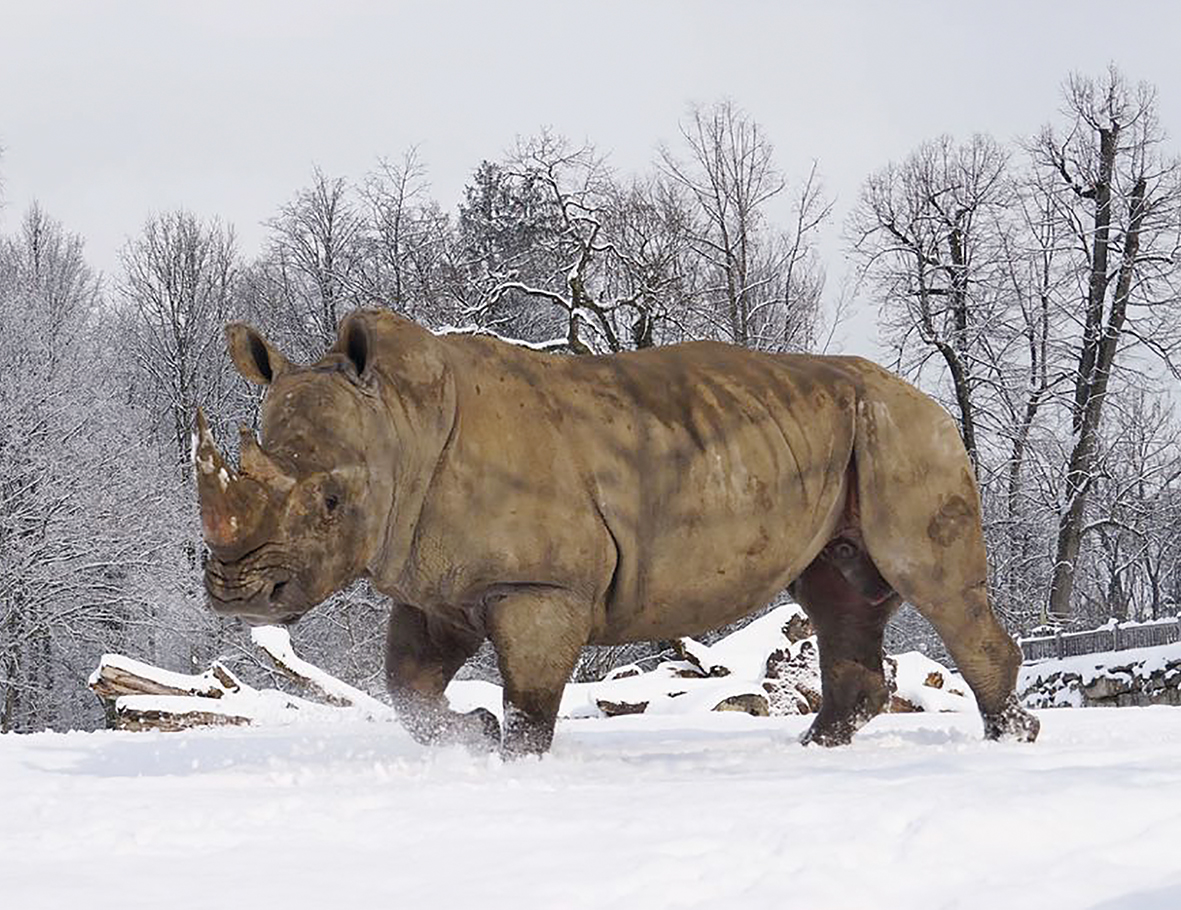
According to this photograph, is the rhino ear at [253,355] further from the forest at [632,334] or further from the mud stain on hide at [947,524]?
the forest at [632,334]

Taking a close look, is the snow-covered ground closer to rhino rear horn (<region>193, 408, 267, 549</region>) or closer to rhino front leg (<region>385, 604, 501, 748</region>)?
rhino front leg (<region>385, 604, 501, 748</region>)

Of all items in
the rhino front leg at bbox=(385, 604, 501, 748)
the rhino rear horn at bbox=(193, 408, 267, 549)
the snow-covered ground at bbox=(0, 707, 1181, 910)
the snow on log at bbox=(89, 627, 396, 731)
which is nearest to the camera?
the snow-covered ground at bbox=(0, 707, 1181, 910)

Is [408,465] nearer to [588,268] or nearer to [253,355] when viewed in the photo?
[253,355]

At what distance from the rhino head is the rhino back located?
0.98 ft

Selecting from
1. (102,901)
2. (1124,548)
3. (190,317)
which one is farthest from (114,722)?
(1124,548)

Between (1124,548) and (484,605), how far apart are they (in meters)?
45.5

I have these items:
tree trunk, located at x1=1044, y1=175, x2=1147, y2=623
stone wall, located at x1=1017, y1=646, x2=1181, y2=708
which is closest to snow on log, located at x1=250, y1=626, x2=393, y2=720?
stone wall, located at x1=1017, y1=646, x2=1181, y2=708

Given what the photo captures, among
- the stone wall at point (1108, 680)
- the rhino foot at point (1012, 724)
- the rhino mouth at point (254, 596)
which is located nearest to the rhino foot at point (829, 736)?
the rhino foot at point (1012, 724)

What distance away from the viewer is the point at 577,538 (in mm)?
Answer: 4828

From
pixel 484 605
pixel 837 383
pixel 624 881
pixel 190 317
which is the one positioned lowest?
pixel 624 881

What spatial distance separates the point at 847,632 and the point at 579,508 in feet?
4.75

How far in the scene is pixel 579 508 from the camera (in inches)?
193

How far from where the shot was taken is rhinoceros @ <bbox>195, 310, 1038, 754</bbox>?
14.9 feet

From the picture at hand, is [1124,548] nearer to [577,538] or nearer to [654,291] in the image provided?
[654,291]
